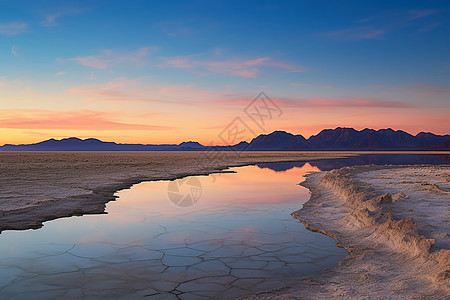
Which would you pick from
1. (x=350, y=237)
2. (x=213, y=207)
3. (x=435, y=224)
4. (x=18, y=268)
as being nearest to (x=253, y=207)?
(x=213, y=207)

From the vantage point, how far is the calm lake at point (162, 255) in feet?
19.5

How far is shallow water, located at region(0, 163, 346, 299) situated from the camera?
5.96 meters

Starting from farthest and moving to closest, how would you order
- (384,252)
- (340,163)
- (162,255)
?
1. (340,163)
2. (162,255)
3. (384,252)

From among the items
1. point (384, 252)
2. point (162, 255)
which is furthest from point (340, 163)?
point (162, 255)

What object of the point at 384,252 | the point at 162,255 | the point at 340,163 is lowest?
the point at 162,255

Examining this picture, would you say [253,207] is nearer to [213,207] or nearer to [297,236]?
[213,207]

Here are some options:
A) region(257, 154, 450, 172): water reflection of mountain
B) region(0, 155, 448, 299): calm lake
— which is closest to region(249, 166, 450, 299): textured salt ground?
region(0, 155, 448, 299): calm lake

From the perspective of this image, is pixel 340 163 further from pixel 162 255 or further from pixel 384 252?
pixel 162 255

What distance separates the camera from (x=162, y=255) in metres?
7.80

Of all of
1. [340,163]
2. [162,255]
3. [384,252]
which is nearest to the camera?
[384,252]

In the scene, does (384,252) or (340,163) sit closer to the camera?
(384,252)

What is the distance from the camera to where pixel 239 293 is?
570 centimetres

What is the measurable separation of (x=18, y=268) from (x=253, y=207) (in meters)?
9.37

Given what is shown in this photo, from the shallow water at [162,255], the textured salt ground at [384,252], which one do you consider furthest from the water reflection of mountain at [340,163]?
the shallow water at [162,255]
